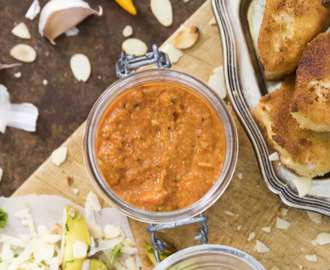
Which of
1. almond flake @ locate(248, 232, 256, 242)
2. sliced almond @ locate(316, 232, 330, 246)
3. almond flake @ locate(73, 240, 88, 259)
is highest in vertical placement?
almond flake @ locate(73, 240, 88, 259)

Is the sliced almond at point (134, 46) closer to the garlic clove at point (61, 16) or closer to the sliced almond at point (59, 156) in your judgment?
the garlic clove at point (61, 16)

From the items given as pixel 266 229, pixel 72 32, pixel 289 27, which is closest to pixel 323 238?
pixel 266 229

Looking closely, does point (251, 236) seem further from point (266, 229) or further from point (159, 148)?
point (159, 148)

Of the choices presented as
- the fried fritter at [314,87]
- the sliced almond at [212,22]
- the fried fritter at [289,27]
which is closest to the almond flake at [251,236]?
the fried fritter at [314,87]

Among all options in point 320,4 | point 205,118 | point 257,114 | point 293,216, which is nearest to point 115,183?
point 205,118

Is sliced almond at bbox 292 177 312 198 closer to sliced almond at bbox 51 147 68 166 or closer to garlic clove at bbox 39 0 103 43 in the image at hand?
sliced almond at bbox 51 147 68 166

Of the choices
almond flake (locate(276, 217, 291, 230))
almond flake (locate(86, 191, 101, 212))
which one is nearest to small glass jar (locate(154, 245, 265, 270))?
almond flake (locate(276, 217, 291, 230))
